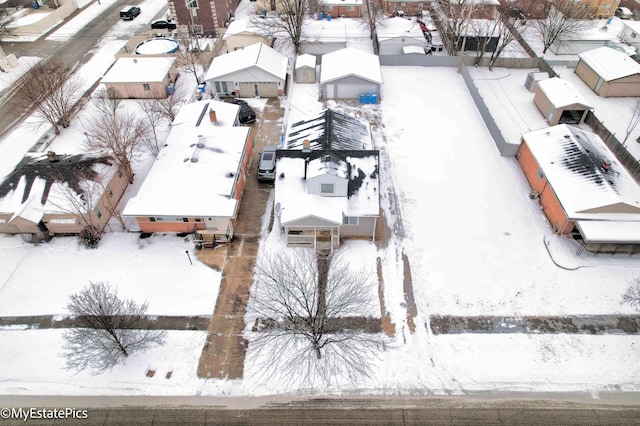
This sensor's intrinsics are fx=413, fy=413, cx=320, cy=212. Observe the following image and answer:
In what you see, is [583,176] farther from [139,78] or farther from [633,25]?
[139,78]

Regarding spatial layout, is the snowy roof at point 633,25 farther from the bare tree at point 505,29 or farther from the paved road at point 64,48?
the paved road at point 64,48

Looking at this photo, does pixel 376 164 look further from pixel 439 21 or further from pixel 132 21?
pixel 132 21

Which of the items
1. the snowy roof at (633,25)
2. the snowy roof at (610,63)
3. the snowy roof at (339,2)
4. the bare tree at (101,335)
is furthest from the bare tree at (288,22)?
the snowy roof at (633,25)

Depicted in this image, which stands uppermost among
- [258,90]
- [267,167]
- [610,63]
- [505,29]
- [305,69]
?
[505,29]

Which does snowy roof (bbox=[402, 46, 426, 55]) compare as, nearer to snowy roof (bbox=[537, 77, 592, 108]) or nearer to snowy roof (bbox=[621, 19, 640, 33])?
snowy roof (bbox=[537, 77, 592, 108])

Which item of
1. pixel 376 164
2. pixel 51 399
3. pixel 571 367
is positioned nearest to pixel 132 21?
pixel 376 164

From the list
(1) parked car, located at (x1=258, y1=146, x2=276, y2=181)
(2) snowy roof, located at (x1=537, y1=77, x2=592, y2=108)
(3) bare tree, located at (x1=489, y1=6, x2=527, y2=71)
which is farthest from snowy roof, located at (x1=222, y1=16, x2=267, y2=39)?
(2) snowy roof, located at (x1=537, y1=77, x2=592, y2=108)

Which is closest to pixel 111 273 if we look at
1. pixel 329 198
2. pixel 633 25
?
pixel 329 198
